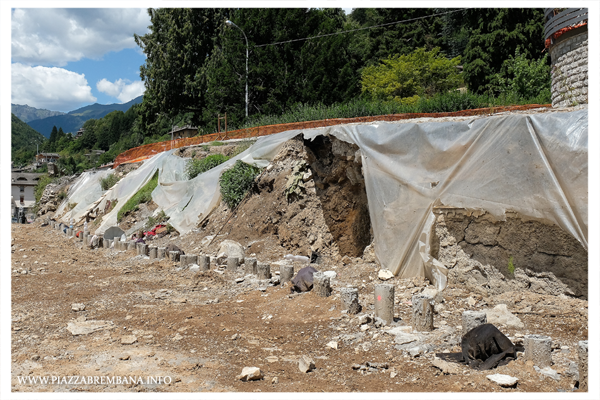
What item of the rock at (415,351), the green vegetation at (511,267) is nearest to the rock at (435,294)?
the green vegetation at (511,267)

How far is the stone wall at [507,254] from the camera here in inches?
182

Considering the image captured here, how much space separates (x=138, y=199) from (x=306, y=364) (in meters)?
12.0

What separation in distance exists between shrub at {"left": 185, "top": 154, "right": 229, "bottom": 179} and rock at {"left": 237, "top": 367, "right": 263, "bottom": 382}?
9.99m

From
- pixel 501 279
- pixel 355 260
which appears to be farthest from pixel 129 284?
pixel 501 279

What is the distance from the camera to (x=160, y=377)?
3.55 m

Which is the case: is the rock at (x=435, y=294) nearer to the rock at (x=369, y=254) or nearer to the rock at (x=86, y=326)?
the rock at (x=369, y=254)

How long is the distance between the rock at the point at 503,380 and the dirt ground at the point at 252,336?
44 millimetres

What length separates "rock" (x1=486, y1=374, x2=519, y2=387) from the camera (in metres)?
3.11

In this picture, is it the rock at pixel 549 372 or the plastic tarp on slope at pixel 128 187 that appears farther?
the plastic tarp on slope at pixel 128 187

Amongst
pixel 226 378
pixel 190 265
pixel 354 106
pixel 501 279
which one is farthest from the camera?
pixel 354 106

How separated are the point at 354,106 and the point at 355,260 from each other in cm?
1058

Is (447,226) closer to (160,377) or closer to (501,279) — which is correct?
(501,279)

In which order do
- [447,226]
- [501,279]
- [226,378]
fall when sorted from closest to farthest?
[226,378] → [501,279] → [447,226]

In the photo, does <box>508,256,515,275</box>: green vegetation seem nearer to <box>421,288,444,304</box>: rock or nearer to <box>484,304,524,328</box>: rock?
<box>484,304,524,328</box>: rock
